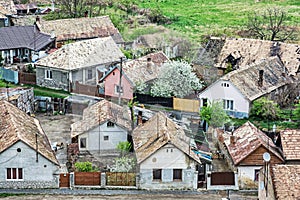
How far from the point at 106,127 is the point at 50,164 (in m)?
5.14

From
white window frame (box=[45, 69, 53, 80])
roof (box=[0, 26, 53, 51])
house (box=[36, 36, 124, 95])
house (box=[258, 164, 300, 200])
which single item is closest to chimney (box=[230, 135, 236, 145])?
house (box=[258, 164, 300, 200])

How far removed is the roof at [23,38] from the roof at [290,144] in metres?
25.0

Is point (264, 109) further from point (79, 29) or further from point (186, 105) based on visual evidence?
point (79, 29)

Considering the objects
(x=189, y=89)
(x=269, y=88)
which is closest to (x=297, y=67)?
(x=269, y=88)

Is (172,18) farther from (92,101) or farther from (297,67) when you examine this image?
(92,101)

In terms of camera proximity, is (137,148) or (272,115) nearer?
(137,148)

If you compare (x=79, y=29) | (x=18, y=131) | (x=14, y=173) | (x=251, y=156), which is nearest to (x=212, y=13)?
(x=79, y=29)

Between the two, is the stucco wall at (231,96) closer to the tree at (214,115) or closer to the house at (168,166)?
the tree at (214,115)

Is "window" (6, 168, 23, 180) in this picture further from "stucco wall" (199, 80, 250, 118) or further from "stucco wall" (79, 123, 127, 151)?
"stucco wall" (199, 80, 250, 118)

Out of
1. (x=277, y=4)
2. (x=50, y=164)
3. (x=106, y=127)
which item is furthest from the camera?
(x=277, y=4)

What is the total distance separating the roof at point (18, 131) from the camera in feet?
109

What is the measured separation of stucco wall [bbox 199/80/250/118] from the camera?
44.2 meters

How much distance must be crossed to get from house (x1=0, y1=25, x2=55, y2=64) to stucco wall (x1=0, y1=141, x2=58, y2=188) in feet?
68.7

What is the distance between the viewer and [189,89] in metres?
46.0
